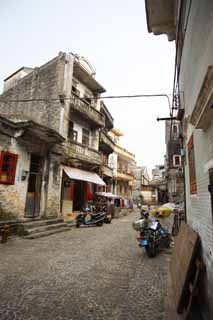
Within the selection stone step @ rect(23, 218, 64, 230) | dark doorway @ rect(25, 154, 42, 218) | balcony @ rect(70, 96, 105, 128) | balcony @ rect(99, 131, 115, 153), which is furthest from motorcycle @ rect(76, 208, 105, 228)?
balcony @ rect(99, 131, 115, 153)

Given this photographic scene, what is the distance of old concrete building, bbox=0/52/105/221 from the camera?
31.1 feet

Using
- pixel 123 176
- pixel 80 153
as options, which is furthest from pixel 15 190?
pixel 123 176

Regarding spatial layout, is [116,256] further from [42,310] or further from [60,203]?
[60,203]

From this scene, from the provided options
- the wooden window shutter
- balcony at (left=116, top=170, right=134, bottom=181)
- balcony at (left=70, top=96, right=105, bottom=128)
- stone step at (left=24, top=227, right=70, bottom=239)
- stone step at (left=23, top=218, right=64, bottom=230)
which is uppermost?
balcony at (left=70, top=96, right=105, bottom=128)

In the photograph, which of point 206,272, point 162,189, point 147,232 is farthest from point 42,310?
point 162,189

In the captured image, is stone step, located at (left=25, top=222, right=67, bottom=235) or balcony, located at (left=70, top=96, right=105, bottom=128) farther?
balcony, located at (left=70, top=96, right=105, bottom=128)

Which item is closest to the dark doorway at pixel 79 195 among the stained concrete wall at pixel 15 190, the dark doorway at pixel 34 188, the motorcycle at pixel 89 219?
the motorcycle at pixel 89 219

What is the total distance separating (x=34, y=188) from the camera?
32.0 feet

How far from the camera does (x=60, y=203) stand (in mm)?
11250

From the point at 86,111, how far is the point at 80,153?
10.1ft

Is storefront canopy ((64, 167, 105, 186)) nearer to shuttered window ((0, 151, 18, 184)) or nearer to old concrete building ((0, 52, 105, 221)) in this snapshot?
old concrete building ((0, 52, 105, 221))

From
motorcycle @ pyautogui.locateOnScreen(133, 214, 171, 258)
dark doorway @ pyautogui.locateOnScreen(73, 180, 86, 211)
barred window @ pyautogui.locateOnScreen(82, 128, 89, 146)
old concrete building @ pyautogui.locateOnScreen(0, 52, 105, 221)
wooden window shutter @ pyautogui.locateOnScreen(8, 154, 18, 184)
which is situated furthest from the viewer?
barred window @ pyautogui.locateOnScreen(82, 128, 89, 146)

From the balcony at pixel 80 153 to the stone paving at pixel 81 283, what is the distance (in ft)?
19.6

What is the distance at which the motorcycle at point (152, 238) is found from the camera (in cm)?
543
